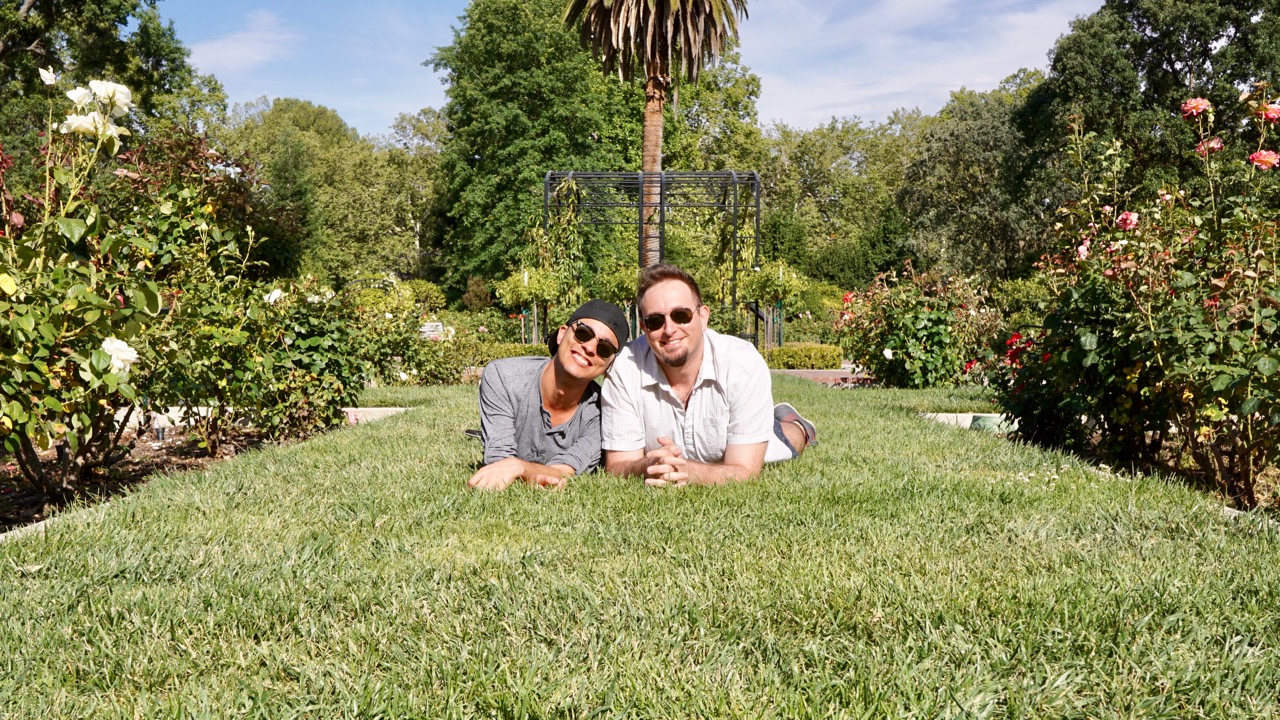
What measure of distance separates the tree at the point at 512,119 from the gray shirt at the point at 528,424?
2392cm

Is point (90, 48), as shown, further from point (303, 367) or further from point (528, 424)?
point (528, 424)

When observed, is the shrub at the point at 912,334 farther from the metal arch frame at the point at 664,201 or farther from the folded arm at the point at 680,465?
the folded arm at the point at 680,465

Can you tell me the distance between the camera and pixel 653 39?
15.0 metres

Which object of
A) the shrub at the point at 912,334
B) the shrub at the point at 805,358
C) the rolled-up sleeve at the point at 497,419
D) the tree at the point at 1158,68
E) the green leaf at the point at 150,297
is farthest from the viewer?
the tree at the point at 1158,68

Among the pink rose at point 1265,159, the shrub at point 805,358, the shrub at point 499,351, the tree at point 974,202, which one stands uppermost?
the tree at point 974,202

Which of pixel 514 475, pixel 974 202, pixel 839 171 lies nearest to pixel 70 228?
pixel 514 475

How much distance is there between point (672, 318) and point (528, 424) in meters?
0.96

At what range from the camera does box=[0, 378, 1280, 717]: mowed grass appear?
6.41 ft

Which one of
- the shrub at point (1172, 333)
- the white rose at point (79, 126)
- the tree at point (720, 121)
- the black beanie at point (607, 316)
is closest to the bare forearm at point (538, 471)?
the black beanie at point (607, 316)

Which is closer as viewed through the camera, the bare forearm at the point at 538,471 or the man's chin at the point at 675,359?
the man's chin at the point at 675,359

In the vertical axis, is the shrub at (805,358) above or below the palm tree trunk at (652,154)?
below

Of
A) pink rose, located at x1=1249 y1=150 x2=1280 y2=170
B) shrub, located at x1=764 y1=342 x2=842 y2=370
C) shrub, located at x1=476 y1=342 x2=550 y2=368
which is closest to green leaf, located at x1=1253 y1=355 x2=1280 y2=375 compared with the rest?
pink rose, located at x1=1249 y1=150 x2=1280 y2=170

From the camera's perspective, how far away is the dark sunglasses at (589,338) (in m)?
3.88

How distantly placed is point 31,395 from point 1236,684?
12.6 feet
